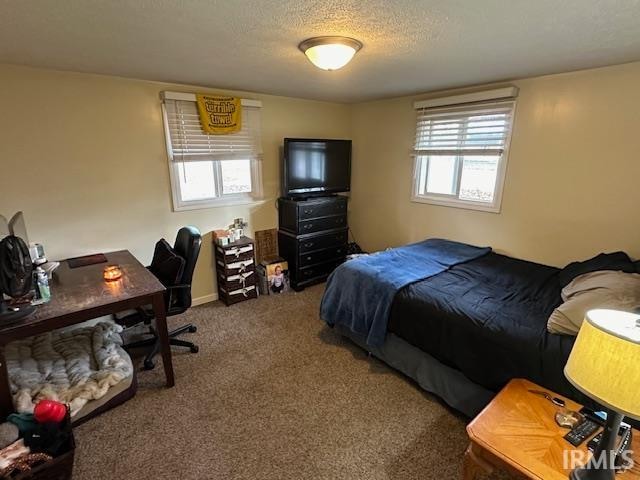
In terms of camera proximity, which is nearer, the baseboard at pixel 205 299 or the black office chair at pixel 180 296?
the black office chair at pixel 180 296

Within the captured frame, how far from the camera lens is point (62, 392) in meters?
1.94


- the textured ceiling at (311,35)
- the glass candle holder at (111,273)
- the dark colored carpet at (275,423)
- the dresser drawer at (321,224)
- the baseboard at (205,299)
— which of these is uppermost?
the textured ceiling at (311,35)

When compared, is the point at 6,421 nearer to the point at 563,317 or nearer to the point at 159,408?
the point at 159,408

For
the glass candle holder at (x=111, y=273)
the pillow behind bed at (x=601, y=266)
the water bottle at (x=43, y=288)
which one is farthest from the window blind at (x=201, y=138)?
the pillow behind bed at (x=601, y=266)

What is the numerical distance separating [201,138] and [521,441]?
3346mm

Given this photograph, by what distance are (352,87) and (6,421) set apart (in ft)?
11.4

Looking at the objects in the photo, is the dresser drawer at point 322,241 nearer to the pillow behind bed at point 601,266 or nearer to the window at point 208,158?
the window at point 208,158

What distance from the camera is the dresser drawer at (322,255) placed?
152 inches

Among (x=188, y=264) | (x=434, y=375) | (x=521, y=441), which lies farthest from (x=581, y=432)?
(x=188, y=264)

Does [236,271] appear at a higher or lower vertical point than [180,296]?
lower

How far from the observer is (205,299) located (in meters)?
3.59

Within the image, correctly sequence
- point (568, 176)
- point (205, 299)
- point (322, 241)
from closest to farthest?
point (568, 176), point (205, 299), point (322, 241)

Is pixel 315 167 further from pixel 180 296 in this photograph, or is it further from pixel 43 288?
pixel 43 288

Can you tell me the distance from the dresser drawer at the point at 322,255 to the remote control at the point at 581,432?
2846mm
